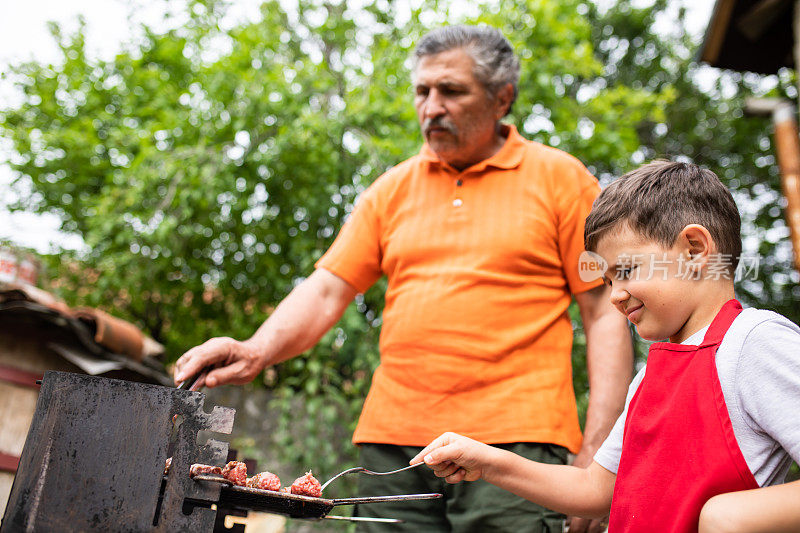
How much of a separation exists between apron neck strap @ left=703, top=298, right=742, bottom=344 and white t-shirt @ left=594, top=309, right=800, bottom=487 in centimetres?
1

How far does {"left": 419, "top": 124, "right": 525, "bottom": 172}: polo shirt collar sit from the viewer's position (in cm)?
214

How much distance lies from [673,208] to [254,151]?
3.75 m

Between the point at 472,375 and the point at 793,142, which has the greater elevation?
the point at 793,142

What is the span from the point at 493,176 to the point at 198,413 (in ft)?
4.05

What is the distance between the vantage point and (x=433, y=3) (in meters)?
4.93

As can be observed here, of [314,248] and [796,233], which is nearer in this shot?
[796,233]

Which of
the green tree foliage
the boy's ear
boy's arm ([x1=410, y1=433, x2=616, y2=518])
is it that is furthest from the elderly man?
the green tree foliage

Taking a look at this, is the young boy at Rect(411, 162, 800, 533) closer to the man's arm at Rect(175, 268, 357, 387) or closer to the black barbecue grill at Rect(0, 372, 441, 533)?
the black barbecue grill at Rect(0, 372, 441, 533)

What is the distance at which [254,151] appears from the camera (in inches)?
183

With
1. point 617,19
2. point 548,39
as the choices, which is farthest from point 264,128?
point 617,19

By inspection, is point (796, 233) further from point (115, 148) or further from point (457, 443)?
point (115, 148)

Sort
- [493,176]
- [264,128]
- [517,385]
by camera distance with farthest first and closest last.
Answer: [264,128], [493,176], [517,385]

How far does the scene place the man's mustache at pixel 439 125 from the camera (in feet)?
7.17

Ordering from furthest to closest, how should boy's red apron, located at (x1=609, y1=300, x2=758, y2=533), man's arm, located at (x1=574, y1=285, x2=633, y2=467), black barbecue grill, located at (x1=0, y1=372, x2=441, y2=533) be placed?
man's arm, located at (x1=574, y1=285, x2=633, y2=467) < black barbecue grill, located at (x1=0, y1=372, x2=441, y2=533) < boy's red apron, located at (x1=609, y1=300, x2=758, y2=533)
